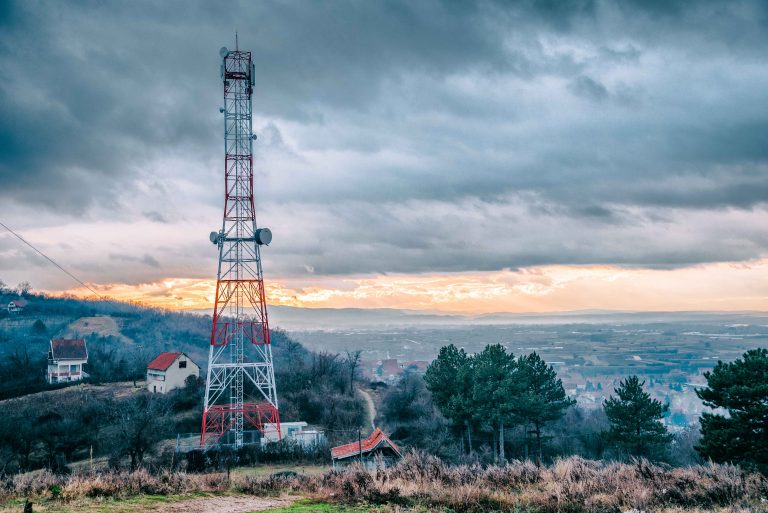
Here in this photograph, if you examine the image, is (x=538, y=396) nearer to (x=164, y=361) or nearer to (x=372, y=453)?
(x=372, y=453)

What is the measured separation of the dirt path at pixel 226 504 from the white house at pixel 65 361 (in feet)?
207

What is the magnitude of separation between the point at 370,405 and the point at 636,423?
28761 millimetres

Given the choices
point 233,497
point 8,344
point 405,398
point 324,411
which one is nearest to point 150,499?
point 233,497

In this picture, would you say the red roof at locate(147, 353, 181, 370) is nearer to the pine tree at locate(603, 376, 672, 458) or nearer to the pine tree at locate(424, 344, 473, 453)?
the pine tree at locate(424, 344, 473, 453)

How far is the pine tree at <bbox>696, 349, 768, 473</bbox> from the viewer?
2534 centimetres

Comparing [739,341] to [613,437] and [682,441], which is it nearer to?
[682,441]

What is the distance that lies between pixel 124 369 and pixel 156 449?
133 ft

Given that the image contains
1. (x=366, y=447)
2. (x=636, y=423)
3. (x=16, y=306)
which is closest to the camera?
(x=366, y=447)

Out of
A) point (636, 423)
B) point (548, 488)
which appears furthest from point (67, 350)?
point (548, 488)

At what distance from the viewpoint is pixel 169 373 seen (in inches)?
2132

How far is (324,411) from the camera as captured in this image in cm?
5019

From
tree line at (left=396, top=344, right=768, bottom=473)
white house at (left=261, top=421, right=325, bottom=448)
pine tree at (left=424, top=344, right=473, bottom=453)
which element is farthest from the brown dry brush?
pine tree at (left=424, top=344, right=473, bottom=453)

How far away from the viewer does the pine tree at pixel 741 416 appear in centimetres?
2534

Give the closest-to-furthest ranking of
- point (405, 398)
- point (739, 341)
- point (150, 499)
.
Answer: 1. point (150, 499)
2. point (405, 398)
3. point (739, 341)
